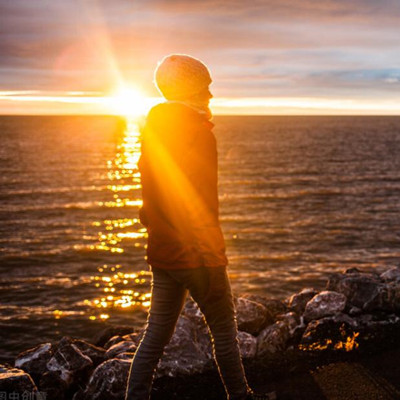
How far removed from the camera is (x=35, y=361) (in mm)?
5902

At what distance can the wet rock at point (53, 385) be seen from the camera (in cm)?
513

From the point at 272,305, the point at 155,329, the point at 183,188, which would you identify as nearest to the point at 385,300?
the point at 272,305

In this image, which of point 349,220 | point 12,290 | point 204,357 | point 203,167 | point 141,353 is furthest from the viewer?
point 349,220

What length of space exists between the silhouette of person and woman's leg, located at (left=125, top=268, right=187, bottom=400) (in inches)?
0.6

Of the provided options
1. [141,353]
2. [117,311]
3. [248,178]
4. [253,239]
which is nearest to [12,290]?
[117,311]

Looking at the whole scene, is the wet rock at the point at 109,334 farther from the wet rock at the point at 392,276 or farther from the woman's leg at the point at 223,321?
the woman's leg at the point at 223,321

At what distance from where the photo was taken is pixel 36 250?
2152cm

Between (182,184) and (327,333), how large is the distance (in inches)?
136

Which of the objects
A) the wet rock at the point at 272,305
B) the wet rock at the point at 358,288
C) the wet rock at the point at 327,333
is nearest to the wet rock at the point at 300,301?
the wet rock at the point at 272,305

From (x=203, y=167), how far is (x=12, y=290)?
15027mm

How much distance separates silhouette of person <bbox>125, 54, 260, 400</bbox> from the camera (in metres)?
3.30

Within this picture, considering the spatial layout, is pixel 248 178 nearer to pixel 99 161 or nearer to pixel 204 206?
pixel 99 161

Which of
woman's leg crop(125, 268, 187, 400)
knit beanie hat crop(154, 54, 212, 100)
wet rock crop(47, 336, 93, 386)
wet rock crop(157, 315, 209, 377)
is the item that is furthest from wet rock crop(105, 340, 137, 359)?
knit beanie hat crop(154, 54, 212, 100)

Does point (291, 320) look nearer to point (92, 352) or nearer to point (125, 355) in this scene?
point (125, 355)
